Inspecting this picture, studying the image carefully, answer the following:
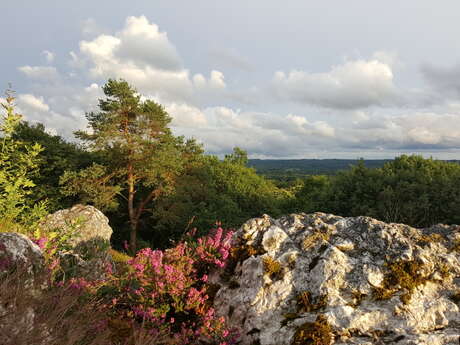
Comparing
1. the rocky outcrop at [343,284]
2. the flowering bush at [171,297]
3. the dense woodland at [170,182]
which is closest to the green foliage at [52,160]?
the dense woodland at [170,182]

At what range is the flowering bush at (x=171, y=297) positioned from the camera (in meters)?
4.86

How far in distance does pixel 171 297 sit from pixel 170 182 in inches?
839

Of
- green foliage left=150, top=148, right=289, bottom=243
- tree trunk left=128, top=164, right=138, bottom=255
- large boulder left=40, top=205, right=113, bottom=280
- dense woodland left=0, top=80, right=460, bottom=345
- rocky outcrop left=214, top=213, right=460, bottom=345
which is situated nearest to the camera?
dense woodland left=0, top=80, right=460, bottom=345

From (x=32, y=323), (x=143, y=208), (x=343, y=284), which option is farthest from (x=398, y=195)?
(x=143, y=208)

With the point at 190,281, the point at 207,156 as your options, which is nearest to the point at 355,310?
the point at 190,281

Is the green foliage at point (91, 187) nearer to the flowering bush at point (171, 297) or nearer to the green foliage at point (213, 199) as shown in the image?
the green foliage at point (213, 199)

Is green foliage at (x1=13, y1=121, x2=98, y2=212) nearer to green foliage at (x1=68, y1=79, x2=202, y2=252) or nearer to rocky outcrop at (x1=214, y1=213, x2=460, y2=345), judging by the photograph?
green foliage at (x1=68, y1=79, x2=202, y2=252)

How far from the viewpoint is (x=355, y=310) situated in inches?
181

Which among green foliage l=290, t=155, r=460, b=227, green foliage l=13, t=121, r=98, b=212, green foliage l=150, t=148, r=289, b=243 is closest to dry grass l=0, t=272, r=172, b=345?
green foliage l=290, t=155, r=460, b=227

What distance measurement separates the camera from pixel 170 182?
86.5 feet

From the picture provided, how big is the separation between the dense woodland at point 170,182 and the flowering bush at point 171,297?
450 inches

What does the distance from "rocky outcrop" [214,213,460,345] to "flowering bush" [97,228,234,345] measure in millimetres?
407

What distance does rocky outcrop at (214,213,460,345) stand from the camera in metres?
4.39

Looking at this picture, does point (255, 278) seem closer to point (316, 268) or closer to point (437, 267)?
point (316, 268)
